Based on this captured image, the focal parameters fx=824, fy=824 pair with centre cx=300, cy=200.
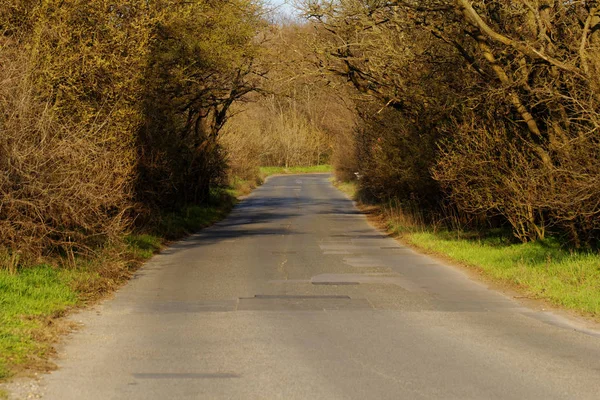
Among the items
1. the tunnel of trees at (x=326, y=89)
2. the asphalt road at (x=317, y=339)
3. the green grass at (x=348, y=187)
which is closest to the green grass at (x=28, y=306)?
the asphalt road at (x=317, y=339)

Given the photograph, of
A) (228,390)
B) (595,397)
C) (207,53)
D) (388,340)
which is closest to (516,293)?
(388,340)

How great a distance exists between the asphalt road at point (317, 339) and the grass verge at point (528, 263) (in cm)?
64

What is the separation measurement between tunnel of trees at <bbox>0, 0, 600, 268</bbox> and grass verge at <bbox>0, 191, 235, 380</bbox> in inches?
17.9

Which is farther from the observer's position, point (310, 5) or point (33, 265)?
point (310, 5)

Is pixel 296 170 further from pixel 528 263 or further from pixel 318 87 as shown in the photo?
pixel 528 263

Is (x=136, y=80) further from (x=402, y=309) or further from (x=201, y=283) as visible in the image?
(x=402, y=309)

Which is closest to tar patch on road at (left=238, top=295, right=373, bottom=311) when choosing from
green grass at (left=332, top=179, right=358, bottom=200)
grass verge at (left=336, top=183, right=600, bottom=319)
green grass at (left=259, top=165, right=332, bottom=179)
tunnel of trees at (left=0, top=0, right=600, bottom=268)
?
grass verge at (left=336, top=183, right=600, bottom=319)

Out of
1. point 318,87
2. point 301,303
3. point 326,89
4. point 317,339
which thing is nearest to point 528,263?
point 301,303

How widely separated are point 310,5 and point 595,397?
1427cm

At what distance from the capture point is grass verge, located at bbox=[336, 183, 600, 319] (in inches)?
477

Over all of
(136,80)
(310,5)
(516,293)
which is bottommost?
(516,293)

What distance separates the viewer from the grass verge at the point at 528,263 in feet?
39.8

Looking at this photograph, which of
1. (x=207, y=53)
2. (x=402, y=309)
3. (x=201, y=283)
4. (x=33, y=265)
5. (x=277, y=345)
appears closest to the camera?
(x=277, y=345)

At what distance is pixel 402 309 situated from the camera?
452 inches
